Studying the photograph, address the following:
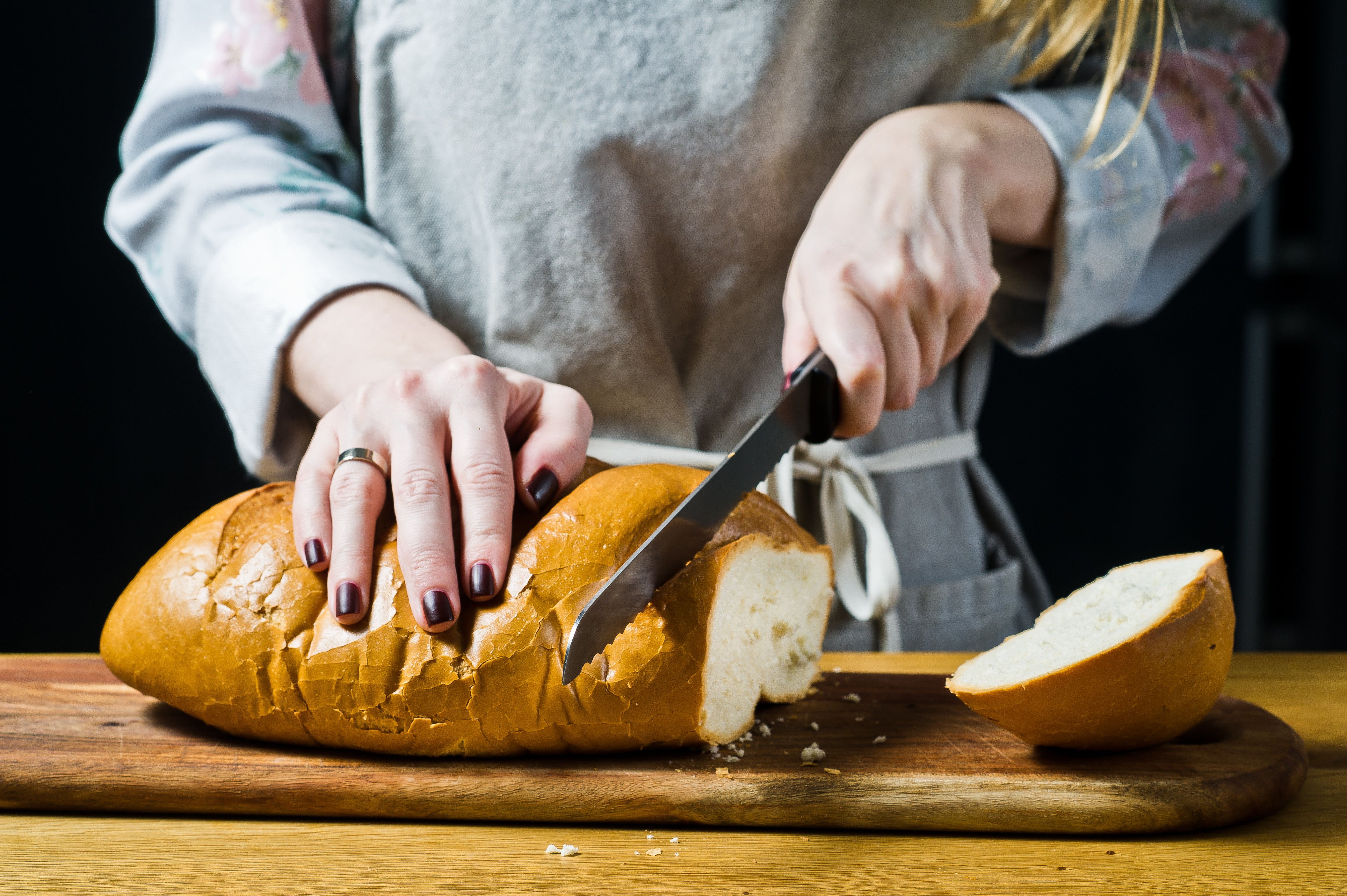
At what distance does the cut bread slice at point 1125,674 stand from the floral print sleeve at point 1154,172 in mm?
533

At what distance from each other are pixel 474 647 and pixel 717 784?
0.22 metres

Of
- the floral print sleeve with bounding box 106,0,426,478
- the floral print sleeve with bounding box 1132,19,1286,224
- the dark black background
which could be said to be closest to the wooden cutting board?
the floral print sleeve with bounding box 106,0,426,478

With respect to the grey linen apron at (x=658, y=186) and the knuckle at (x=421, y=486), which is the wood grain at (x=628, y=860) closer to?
the knuckle at (x=421, y=486)

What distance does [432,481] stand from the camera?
2.77 feet

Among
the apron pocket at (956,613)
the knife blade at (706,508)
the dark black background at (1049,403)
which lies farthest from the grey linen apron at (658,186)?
the dark black background at (1049,403)

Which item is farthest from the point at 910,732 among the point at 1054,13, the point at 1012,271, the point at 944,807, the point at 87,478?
the point at 87,478

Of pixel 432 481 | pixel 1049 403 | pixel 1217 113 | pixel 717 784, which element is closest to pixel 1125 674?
pixel 717 784

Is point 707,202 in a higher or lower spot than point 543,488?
higher

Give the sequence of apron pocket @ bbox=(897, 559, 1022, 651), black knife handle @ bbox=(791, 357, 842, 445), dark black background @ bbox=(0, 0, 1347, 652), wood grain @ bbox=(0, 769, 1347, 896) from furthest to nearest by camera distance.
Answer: dark black background @ bbox=(0, 0, 1347, 652) → apron pocket @ bbox=(897, 559, 1022, 651) → black knife handle @ bbox=(791, 357, 842, 445) → wood grain @ bbox=(0, 769, 1347, 896)

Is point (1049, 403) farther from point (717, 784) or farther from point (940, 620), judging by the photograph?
point (717, 784)

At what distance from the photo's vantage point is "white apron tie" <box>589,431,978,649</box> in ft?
4.09

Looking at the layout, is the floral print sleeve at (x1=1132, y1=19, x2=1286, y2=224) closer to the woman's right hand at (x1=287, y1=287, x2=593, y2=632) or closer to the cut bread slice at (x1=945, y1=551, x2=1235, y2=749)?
the cut bread slice at (x1=945, y1=551, x2=1235, y2=749)

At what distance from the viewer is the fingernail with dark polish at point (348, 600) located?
0.83 meters

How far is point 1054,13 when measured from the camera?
1218mm
